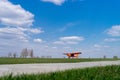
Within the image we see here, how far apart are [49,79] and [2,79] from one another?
56.9 inches

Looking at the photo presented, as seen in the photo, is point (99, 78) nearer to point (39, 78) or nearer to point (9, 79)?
point (39, 78)

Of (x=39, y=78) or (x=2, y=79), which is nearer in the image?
(x=2, y=79)

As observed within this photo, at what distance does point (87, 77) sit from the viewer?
8352 millimetres

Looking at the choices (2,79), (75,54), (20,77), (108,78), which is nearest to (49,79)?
Answer: (20,77)

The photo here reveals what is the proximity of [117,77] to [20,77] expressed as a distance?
11.8 feet

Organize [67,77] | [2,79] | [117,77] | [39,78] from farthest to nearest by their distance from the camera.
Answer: [117,77] < [67,77] < [39,78] < [2,79]

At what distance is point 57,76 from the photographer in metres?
8.08

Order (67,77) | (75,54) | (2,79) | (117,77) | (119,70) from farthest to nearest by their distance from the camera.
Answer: (75,54) < (119,70) < (117,77) < (67,77) < (2,79)

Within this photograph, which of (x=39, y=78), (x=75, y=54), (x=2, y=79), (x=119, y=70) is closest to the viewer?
(x=2, y=79)

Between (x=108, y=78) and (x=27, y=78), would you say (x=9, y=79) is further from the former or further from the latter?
(x=108, y=78)

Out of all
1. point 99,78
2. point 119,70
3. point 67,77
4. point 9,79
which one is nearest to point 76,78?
point 67,77

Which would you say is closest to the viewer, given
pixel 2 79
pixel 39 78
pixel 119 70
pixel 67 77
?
pixel 2 79

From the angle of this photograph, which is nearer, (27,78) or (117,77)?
(27,78)

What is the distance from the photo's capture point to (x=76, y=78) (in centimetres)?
807
